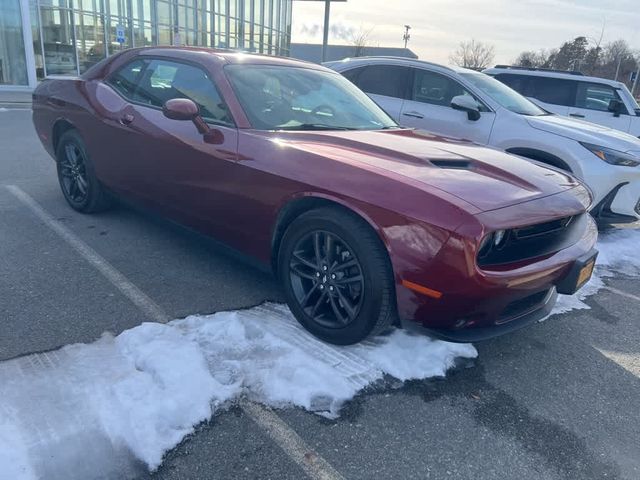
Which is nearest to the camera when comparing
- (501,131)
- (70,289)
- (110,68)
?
(70,289)

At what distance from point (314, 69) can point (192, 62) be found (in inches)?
39.8

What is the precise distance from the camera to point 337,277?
2.92m

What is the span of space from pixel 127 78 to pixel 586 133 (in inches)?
182

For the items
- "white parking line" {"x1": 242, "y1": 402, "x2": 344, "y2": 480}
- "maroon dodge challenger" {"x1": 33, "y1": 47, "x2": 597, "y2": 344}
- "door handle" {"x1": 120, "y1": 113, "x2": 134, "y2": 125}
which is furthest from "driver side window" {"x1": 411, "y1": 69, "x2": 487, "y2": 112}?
"white parking line" {"x1": 242, "y1": 402, "x2": 344, "y2": 480}

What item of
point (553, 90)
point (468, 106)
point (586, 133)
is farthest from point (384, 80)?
point (553, 90)

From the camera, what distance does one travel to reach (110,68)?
15.3 ft

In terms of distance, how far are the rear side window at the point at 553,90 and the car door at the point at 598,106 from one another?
117 mm

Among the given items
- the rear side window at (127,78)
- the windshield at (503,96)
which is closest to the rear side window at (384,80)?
the windshield at (503,96)

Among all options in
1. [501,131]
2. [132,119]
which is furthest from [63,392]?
[501,131]

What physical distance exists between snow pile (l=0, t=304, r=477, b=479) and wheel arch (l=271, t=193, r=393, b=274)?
0.47 metres

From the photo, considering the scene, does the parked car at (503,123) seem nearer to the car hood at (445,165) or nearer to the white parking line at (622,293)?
the white parking line at (622,293)

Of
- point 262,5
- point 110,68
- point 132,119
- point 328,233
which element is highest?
point 262,5

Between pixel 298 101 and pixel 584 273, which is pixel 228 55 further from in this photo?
pixel 584 273

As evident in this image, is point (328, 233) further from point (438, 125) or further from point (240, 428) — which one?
point (438, 125)
